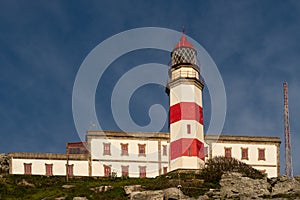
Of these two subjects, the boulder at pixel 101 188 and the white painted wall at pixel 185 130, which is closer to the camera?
the boulder at pixel 101 188

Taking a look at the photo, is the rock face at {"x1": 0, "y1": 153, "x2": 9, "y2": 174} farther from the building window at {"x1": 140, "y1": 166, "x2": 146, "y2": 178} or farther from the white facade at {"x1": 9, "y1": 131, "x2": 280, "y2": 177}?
the building window at {"x1": 140, "y1": 166, "x2": 146, "y2": 178}

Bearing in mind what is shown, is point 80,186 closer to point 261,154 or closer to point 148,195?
point 148,195

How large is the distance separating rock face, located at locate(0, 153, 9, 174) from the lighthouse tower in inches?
748

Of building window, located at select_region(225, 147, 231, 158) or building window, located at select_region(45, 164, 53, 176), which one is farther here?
building window, located at select_region(225, 147, 231, 158)

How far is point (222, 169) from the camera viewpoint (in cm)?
7438

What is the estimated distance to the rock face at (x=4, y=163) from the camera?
260 feet

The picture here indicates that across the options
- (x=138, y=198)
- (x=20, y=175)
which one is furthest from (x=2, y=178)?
(x=138, y=198)

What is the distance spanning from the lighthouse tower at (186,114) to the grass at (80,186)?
456cm

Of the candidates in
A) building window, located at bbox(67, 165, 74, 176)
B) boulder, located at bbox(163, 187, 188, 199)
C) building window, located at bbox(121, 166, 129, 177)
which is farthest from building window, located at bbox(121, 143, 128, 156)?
boulder, located at bbox(163, 187, 188, 199)

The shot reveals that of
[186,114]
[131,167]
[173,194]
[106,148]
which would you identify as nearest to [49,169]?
[106,148]

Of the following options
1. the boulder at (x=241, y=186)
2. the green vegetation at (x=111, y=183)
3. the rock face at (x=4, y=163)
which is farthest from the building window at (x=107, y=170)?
the boulder at (x=241, y=186)

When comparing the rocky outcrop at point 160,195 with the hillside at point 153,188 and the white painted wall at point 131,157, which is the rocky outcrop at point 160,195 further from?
the white painted wall at point 131,157

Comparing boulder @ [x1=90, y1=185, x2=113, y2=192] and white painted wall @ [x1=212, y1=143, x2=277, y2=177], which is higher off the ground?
white painted wall @ [x1=212, y1=143, x2=277, y2=177]

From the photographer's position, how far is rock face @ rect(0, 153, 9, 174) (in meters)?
79.3
